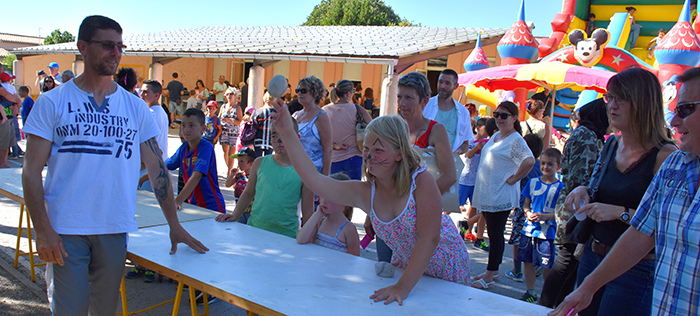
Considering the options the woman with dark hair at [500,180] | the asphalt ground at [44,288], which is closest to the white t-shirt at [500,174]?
the woman with dark hair at [500,180]

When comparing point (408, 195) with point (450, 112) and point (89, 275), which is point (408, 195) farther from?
point (450, 112)

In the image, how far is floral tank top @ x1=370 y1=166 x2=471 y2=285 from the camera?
207 centimetres

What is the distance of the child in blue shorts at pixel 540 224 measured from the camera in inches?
145

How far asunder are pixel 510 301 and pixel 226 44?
16.1 meters

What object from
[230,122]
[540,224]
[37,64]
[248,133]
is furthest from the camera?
[37,64]

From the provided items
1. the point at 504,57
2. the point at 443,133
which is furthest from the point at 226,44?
the point at 443,133

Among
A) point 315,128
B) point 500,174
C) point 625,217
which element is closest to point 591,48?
point 500,174

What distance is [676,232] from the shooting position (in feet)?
4.72

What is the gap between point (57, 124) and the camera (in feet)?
6.71

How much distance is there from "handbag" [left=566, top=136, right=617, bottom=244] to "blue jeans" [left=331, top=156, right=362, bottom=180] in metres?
2.81

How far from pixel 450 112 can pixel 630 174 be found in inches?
103

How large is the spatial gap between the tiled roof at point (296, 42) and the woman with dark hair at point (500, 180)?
314 inches

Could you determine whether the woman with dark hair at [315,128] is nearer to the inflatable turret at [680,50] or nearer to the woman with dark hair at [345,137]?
the woman with dark hair at [345,137]

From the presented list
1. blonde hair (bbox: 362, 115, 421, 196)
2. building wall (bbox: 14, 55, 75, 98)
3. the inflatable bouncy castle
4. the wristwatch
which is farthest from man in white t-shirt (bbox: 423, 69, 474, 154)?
building wall (bbox: 14, 55, 75, 98)
